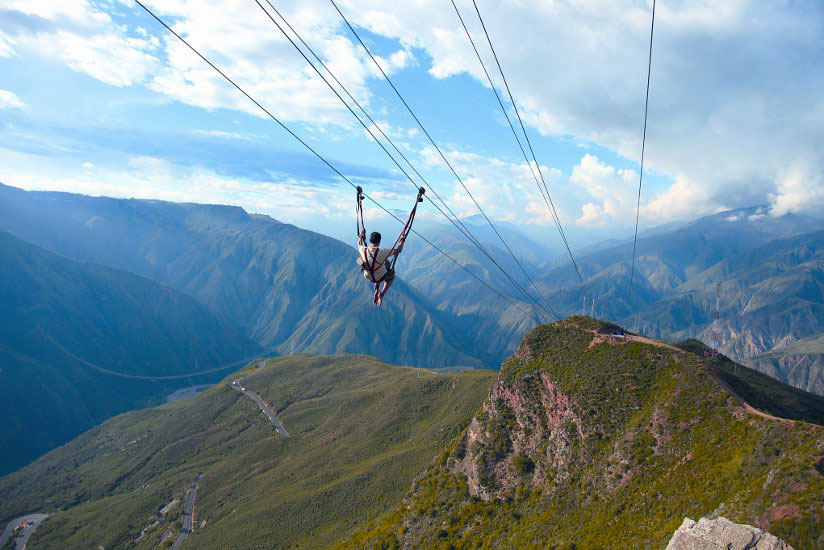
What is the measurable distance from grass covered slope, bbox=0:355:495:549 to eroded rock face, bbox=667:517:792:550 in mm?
58764

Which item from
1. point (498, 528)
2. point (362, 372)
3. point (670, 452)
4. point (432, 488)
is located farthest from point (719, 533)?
point (362, 372)

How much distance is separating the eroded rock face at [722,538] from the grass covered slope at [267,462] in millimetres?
58764

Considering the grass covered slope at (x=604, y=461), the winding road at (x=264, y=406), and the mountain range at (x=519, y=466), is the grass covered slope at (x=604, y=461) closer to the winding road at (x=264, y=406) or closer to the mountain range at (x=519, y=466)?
the mountain range at (x=519, y=466)

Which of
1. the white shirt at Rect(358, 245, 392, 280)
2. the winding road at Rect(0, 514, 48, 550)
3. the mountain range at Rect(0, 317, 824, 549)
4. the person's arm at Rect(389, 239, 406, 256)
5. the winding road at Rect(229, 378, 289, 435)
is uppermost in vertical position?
the person's arm at Rect(389, 239, 406, 256)

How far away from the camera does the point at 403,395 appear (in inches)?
4503

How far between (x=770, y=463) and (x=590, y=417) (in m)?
18.0

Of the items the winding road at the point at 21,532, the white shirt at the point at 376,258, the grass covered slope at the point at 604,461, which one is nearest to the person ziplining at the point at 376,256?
the white shirt at the point at 376,258

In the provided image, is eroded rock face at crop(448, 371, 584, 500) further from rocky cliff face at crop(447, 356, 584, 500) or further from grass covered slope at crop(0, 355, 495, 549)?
grass covered slope at crop(0, 355, 495, 549)

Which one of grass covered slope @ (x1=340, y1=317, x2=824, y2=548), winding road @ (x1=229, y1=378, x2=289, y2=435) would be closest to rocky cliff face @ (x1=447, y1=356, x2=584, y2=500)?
grass covered slope @ (x1=340, y1=317, x2=824, y2=548)

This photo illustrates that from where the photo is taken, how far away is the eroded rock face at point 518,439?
4738 centimetres

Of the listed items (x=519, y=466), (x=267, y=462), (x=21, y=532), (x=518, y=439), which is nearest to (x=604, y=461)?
(x=519, y=466)

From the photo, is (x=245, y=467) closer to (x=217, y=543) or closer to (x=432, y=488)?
(x=217, y=543)

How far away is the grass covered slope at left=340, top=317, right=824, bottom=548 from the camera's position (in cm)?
2814

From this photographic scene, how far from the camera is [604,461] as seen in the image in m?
41.5
